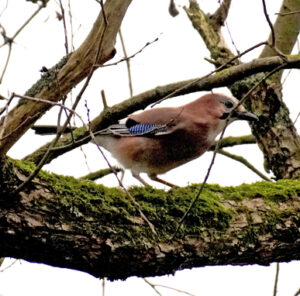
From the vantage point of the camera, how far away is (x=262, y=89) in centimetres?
631

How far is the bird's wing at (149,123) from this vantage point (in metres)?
5.89

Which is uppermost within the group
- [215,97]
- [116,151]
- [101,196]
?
[215,97]

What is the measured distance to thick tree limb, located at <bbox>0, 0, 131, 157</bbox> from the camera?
170 inches

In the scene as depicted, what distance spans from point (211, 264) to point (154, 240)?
482 mm

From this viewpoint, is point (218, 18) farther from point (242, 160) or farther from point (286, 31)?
point (242, 160)

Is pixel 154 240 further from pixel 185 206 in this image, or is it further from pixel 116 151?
pixel 116 151

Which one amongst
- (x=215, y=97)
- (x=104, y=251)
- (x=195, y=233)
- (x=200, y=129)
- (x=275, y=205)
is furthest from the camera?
(x=215, y=97)

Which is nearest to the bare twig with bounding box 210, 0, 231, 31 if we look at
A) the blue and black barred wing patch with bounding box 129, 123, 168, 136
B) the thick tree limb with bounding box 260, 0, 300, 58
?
the thick tree limb with bounding box 260, 0, 300, 58

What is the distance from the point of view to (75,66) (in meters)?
4.44

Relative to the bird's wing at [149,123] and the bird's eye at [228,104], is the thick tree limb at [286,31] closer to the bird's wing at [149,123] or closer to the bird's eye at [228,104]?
the bird's eye at [228,104]

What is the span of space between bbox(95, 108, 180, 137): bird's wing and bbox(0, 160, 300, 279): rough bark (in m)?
1.26

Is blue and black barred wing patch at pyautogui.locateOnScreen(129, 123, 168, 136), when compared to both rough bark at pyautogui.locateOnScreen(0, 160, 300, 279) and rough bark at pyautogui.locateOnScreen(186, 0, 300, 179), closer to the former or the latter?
rough bark at pyautogui.locateOnScreen(186, 0, 300, 179)

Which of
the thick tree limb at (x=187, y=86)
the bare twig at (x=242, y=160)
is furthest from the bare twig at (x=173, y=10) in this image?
the bare twig at (x=242, y=160)

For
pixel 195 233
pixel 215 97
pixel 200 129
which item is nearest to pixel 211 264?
pixel 195 233
